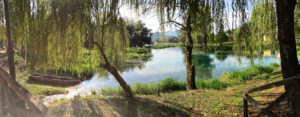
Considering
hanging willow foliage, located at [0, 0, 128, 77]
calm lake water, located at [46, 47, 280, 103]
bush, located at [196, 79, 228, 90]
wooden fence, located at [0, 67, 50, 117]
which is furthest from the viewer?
calm lake water, located at [46, 47, 280, 103]

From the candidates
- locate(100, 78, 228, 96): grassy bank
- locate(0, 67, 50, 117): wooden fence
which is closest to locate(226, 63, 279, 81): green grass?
locate(100, 78, 228, 96): grassy bank

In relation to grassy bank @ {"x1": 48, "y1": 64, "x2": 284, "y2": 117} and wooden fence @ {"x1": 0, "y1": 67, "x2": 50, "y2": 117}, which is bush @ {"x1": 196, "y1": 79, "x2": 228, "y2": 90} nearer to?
grassy bank @ {"x1": 48, "y1": 64, "x2": 284, "y2": 117}

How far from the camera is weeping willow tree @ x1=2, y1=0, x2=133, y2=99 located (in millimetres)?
3025

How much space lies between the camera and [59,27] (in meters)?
3.28

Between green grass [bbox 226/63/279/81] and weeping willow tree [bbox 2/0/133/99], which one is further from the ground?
weeping willow tree [bbox 2/0/133/99]

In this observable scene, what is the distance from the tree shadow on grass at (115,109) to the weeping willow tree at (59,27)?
3.09 ft

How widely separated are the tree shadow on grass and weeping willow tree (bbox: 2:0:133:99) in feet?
3.09

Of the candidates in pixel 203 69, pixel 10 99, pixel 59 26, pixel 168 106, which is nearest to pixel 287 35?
pixel 168 106

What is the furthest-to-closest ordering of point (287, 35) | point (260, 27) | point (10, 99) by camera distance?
point (260, 27)
point (287, 35)
point (10, 99)

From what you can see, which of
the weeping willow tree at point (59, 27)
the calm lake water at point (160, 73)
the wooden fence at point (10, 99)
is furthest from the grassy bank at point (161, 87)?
the wooden fence at point (10, 99)

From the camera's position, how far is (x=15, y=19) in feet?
9.62

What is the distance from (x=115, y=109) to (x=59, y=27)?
6.61 feet

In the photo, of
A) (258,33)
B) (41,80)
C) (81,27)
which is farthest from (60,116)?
(41,80)

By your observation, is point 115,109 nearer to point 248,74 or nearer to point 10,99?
point 10,99
